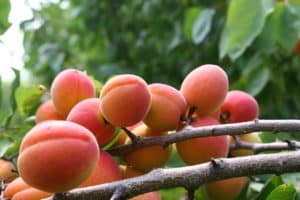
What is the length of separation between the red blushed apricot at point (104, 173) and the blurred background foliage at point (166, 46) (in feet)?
0.72

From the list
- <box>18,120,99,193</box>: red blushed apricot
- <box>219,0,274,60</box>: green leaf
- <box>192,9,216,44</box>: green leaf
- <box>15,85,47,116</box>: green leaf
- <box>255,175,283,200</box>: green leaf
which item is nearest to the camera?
<box>18,120,99,193</box>: red blushed apricot

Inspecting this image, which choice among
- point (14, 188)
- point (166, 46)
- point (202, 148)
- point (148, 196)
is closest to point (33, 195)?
point (14, 188)

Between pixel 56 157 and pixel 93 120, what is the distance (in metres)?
→ 0.18

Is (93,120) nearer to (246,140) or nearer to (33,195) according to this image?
(33,195)

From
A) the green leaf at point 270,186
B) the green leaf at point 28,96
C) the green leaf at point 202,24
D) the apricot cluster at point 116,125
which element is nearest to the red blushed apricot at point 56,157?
the apricot cluster at point 116,125

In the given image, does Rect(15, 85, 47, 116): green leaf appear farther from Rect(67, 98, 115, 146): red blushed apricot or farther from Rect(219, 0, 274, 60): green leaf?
Rect(219, 0, 274, 60): green leaf

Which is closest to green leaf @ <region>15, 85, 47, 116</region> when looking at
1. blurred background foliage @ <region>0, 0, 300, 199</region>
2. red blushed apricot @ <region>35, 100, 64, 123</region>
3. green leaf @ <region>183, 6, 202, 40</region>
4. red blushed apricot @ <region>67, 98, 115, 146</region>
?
blurred background foliage @ <region>0, 0, 300, 199</region>

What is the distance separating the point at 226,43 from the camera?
1.49 meters

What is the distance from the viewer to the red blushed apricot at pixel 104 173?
68 cm

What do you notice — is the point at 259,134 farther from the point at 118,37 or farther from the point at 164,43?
the point at 118,37

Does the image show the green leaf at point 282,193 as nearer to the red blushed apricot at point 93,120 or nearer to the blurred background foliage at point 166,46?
the blurred background foliage at point 166,46

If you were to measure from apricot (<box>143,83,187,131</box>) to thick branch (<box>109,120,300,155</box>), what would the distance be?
2cm

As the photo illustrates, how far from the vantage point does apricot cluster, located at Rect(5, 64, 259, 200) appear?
22.0 inches

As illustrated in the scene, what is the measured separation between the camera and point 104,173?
0.69m
